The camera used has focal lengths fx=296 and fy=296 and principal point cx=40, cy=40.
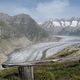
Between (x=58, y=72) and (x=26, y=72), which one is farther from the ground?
(x=26, y=72)

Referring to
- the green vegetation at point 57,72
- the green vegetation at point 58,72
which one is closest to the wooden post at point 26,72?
the green vegetation at point 57,72

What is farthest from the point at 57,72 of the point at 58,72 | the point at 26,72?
the point at 26,72

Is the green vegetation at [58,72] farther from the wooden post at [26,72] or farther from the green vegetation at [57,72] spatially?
the wooden post at [26,72]

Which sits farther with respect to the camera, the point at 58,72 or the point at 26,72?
the point at 58,72

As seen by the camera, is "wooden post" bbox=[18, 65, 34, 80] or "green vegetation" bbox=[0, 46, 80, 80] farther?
"green vegetation" bbox=[0, 46, 80, 80]

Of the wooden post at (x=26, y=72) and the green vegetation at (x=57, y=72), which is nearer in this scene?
the wooden post at (x=26, y=72)

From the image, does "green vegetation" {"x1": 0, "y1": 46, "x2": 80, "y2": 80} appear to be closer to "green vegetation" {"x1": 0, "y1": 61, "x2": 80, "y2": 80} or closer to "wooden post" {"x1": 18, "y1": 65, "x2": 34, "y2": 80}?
"green vegetation" {"x1": 0, "y1": 61, "x2": 80, "y2": 80}

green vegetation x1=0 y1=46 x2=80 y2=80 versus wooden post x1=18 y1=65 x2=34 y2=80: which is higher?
wooden post x1=18 y1=65 x2=34 y2=80

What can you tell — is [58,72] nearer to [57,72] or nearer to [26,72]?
[57,72]

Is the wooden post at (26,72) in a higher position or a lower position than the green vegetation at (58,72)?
higher

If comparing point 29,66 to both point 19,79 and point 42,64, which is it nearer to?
point 19,79

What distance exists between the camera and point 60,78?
23.5m

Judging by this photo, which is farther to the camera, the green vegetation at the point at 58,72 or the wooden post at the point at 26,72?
the green vegetation at the point at 58,72

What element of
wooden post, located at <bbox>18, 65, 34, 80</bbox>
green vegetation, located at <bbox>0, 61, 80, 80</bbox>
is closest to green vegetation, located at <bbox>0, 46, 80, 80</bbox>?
green vegetation, located at <bbox>0, 61, 80, 80</bbox>
